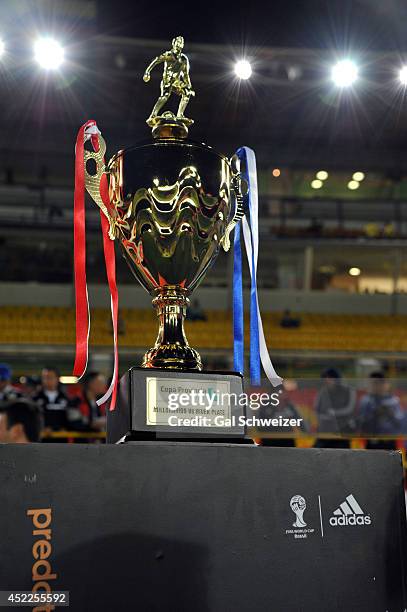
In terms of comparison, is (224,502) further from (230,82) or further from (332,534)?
(230,82)

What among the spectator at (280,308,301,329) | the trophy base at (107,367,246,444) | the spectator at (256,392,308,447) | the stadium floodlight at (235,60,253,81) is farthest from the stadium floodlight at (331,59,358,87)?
the trophy base at (107,367,246,444)

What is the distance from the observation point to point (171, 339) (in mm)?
1157

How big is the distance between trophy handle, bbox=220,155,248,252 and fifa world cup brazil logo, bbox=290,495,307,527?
1.55 ft

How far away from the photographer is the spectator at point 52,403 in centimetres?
437

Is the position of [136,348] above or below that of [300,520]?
above

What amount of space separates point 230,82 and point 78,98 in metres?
1.74

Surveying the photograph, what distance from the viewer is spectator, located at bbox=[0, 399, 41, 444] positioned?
285 cm

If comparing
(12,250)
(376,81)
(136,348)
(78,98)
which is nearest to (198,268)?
(376,81)

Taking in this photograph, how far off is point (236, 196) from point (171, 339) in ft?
0.95

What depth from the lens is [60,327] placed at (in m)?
9.35

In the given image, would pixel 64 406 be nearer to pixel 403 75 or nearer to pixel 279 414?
pixel 279 414

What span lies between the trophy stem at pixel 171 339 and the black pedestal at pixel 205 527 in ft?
0.77

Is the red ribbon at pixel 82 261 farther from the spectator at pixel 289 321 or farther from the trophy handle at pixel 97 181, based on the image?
the spectator at pixel 289 321

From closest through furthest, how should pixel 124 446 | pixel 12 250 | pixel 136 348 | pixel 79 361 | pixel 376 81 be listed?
1. pixel 124 446
2. pixel 79 361
3. pixel 376 81
4. pixel 136 348
5. pixel 12 250
